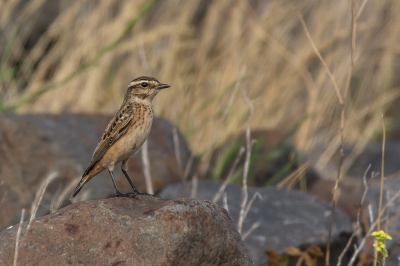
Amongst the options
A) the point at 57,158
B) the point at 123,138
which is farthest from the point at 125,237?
the point at 57,158

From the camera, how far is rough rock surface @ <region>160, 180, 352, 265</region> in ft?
20.6

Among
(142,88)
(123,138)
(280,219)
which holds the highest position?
(142,88)

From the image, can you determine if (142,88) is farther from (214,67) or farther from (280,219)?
(214,67)

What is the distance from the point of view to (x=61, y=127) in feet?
26.5

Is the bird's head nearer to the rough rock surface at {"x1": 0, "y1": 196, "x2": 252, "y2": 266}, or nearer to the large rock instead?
the large rock

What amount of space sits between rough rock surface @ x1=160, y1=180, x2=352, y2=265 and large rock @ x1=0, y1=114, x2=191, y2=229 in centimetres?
52

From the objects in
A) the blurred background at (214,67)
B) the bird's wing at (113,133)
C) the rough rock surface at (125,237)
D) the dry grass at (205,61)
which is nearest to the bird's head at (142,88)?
the bird's wing at (113,133)

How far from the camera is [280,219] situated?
6797 millimetres

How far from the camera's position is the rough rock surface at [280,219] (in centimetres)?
629

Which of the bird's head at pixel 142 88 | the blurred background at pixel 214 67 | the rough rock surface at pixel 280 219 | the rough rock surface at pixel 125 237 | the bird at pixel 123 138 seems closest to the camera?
the rough rock surface at pixel 125 237

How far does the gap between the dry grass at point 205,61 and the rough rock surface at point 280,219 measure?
234 centimetres

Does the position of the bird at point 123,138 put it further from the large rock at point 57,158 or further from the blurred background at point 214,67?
the blurred background at point 214,67

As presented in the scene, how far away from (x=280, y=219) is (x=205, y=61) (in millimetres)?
3959

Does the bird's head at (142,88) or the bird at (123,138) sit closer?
the bird at (123,138)
